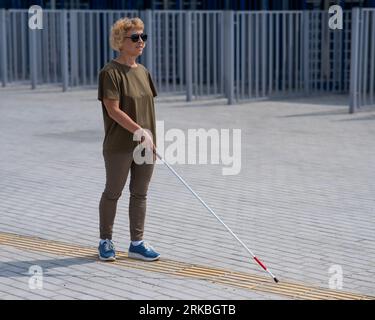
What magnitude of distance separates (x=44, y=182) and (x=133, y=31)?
3906 millimetres

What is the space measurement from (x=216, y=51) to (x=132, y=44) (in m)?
13.1

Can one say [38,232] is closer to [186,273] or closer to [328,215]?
[186,273]

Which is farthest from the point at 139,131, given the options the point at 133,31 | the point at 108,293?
the point at 108,293

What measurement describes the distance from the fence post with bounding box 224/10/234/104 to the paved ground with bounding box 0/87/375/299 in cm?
235

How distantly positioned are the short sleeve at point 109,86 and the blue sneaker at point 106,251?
3.51ft

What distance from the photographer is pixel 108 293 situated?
19.8ft

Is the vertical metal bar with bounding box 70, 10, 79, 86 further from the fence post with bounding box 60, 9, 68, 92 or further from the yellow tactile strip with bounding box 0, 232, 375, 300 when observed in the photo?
the yellow tactile strip with bounding box 0, 232, 375, 300

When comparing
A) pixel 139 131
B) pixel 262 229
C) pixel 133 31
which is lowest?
pixel 262 229

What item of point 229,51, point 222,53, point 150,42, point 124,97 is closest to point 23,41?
point 150,42

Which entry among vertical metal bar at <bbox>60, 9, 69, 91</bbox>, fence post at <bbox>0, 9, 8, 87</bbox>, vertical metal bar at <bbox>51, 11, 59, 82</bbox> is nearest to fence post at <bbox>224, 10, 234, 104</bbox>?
vertical metal bar at <bbox>60, 9, 69, 91</bbox>

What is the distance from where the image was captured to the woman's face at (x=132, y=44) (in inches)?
262

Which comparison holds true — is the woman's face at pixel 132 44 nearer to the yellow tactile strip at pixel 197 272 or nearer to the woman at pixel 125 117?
the woman at pixel 125 117

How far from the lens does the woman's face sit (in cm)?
666

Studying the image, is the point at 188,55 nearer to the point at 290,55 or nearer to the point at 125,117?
the point at 290,55
